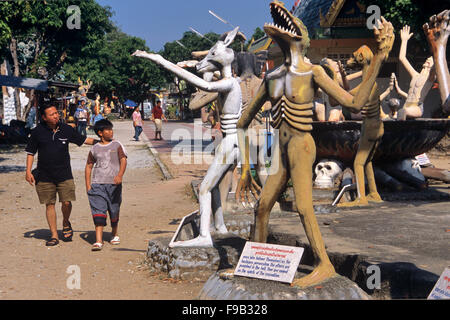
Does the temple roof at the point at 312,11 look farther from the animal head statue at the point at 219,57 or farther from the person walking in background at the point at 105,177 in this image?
the animal head statue at the point at 219,57

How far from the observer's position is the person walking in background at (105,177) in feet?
21.4

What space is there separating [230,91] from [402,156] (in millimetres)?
4391

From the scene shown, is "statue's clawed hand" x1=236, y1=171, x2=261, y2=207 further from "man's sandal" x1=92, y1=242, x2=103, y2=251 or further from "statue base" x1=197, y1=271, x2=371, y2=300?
"man's sandal" x1=92, y1=242, x2=103, y2=251

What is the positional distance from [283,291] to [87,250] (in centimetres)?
336

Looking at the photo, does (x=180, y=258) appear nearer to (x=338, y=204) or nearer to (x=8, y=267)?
(x=8, y=267)

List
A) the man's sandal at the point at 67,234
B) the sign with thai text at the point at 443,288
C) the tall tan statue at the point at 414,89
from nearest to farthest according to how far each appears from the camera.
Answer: the sign with thai text at the point at 443,288 < the man's sandal at the point at 67,234 < the tall tan statue at the point at 414,89

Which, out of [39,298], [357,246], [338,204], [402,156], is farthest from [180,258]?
[402,156]

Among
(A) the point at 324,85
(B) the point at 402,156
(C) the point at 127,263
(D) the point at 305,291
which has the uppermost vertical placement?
(A) the point at 324,85

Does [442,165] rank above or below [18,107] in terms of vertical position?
below

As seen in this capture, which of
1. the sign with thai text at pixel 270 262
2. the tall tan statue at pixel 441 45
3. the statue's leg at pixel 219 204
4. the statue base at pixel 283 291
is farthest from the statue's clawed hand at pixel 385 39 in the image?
the statue's leg at pixel 219 204

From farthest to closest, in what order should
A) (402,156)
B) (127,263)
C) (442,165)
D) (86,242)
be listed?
(442,165)
(402,156)
(86,242)
(127,263)

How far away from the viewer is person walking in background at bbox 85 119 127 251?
651cm

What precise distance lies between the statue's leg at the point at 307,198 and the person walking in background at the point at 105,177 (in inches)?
123

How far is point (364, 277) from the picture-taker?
4406 mm
